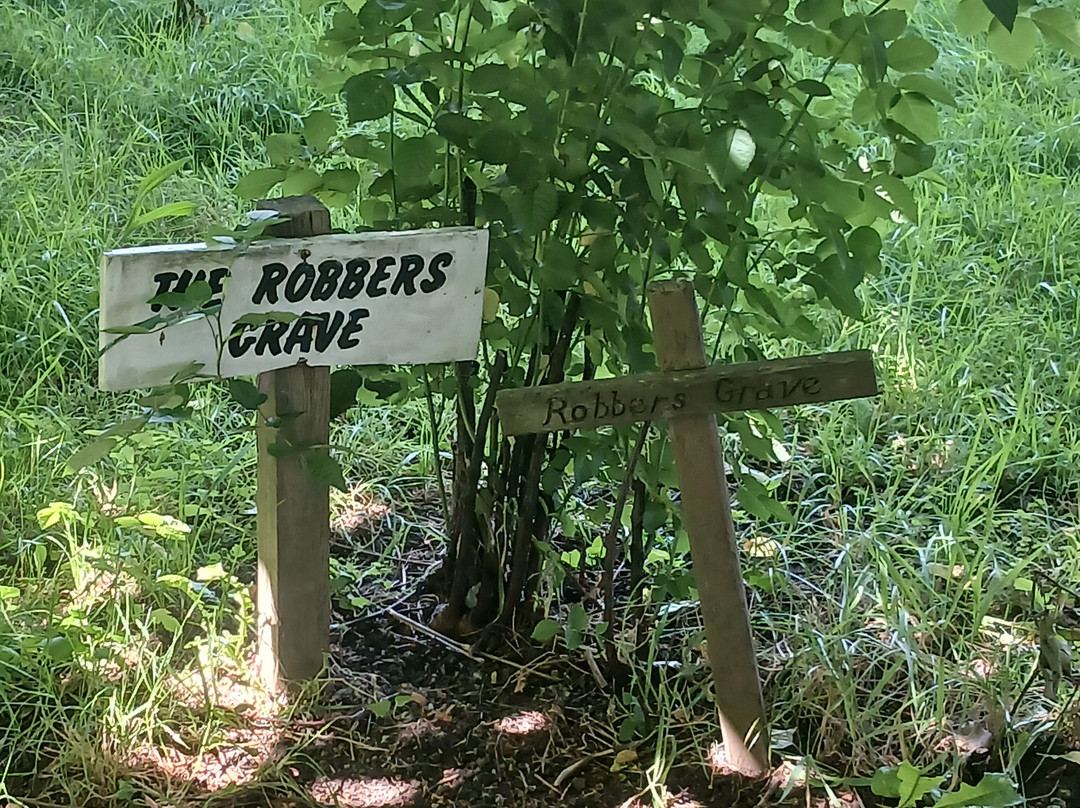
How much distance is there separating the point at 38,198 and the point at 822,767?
2.53 m

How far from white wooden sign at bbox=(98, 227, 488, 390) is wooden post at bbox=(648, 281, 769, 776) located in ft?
0.91

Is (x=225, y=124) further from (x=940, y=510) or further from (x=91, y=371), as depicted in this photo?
(x=940, y=510)

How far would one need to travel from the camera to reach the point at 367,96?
132 centimetres

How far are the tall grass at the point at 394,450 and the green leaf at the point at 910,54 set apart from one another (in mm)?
344

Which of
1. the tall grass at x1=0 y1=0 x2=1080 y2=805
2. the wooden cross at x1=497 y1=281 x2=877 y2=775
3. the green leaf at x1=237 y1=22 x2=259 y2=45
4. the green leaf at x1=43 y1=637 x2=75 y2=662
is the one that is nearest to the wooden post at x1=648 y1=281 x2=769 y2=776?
the wooden cross at x1=497 y1=281 x2=877 y2=775

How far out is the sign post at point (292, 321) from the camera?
1.30 m

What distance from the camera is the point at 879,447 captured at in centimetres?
250

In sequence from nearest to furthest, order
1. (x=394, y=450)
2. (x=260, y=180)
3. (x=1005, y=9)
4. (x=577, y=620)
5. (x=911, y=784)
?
(x=1005, y=9)
(x=911, y=784)
(x=260, y=180)
(x=577, y=620)
(x=394, y=450)

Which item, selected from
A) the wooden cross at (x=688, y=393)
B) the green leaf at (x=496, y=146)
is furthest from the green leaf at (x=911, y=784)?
the green leaf at (x=496, y=146)

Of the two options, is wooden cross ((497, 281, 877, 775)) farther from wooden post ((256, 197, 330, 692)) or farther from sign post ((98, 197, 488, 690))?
wooden post ((256, 197, 330, 692))

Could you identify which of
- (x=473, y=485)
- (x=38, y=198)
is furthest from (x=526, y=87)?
(x=38, y=198)

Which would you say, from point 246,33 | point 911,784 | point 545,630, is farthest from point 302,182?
point 246,33

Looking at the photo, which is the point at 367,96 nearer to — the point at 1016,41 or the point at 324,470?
the point at 324,470

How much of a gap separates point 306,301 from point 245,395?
15 cm
